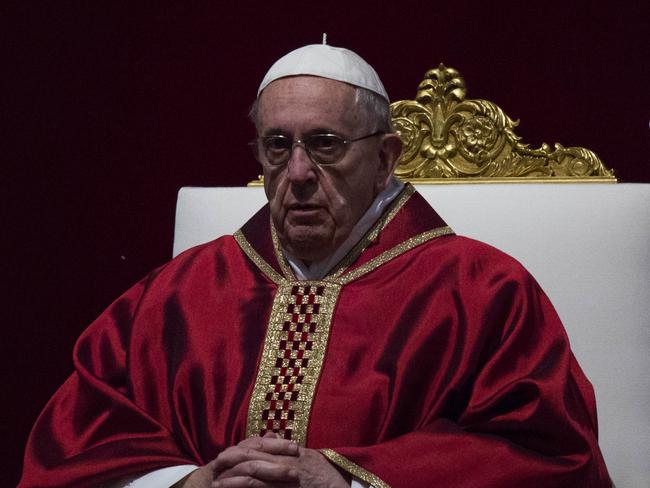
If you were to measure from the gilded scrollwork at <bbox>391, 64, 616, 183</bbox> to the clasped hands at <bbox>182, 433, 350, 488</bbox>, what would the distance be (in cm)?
106

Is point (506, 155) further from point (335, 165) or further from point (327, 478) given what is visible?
point (327, 478)

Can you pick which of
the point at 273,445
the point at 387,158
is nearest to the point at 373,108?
the point at 387,158

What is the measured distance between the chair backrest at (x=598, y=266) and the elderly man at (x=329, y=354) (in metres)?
0.24

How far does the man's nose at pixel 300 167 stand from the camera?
91.7 inches

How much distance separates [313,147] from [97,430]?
0.67 meters

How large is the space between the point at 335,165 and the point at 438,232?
0.97 ft

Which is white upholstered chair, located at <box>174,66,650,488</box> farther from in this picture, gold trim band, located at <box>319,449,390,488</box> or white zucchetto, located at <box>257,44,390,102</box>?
gold trim band, located at <box>319,449,390,488</box>

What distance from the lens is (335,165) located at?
237 cm

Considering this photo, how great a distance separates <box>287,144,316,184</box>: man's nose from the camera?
91.7 inches

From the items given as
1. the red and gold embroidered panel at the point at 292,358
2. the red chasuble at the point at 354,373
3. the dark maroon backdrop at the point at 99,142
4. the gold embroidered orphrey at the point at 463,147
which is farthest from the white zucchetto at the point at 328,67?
the dark maroon backdrop at the point at 99,142

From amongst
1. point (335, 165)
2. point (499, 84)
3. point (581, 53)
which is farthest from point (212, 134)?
point (335, 165)

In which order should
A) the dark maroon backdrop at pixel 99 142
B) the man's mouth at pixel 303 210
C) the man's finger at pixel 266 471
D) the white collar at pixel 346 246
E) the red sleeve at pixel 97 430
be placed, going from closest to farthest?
the man's finger at pixel 266 471
the red sleeve at pixel 97 430
the man's mouth at pixel 303 210
the white collar at pixel 346 246
the dark maroon backdrop at pixel 99 142

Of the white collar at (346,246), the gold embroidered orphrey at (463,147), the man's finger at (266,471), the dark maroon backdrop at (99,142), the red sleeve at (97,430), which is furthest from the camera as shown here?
the dark maroon backdrop at (99,142)

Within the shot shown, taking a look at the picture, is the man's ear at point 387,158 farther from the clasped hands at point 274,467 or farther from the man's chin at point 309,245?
the clasped hands at point 274,467
